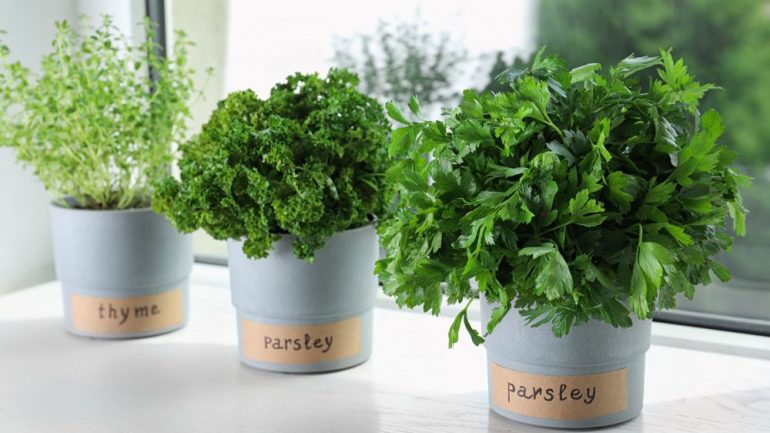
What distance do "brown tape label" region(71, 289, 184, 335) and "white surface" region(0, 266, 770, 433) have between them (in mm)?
19

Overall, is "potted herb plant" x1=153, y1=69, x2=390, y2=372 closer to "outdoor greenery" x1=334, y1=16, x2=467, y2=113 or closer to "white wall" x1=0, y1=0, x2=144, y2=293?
"outdoor greenery" x1=334, y1=16, x2=467, y2=113

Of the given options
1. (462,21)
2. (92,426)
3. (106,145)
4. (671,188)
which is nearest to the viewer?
(671,188)

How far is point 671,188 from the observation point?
75cm

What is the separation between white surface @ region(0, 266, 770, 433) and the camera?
891mm

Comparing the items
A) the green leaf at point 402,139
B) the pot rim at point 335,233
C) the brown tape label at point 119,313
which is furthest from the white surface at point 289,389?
the green leaf at point 402,139

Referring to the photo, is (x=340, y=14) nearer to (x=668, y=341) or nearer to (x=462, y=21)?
(x=462, y=21)

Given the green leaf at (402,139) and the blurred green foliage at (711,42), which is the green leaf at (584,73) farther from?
the blurred green foliage at (711,42)

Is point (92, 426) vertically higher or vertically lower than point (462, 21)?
lower

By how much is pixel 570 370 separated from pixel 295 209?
32 centimetres

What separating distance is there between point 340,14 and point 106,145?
1.41 ft

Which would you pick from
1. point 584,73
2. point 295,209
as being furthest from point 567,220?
point 295,209

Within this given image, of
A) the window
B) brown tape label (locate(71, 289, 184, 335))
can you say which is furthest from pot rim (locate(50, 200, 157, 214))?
the window

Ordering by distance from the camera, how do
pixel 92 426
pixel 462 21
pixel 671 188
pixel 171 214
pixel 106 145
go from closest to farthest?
pixel 671 188, pixel 92 426, pixel 171 214, pixel 106 145, pixel 462 21

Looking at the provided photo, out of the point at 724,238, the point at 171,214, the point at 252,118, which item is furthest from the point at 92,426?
the point at 724,238
